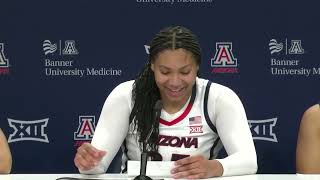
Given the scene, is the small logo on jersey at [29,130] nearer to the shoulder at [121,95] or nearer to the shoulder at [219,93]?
the shoulder at [121,95]

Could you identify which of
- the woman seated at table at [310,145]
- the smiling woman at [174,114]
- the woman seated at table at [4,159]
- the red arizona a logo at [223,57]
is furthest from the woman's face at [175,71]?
the red arizona a logo at [223,57]

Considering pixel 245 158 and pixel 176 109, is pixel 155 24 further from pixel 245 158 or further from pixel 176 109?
pixel 245 158

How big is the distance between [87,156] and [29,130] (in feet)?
4.18

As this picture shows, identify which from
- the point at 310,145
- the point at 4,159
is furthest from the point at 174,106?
the point at 4,159

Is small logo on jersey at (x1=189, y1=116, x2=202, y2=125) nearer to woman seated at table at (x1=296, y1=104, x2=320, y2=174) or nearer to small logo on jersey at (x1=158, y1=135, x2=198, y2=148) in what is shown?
small logo on jersey at (x1=158, y1=135, x2=198, y2=148)

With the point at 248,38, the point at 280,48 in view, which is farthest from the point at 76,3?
the point at 280,48

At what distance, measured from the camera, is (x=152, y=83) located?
234 centimetres

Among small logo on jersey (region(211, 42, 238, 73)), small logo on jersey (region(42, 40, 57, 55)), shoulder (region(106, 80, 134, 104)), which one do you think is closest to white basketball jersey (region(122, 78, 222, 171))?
shoulder (region(106, 80, 134, 104))

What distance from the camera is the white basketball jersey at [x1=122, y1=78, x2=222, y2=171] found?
2199 mm

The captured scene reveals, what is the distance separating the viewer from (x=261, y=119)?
3.04 meters

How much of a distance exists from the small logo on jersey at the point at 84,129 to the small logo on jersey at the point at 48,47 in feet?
1.33

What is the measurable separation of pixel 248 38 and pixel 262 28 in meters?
0.09

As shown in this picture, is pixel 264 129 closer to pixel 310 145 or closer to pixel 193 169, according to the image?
pixel 310 145

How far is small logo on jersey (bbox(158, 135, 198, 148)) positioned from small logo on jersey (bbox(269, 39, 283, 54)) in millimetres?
980
